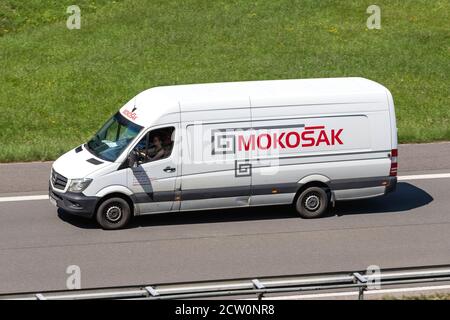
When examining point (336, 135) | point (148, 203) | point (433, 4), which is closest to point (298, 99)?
point (336, 135)

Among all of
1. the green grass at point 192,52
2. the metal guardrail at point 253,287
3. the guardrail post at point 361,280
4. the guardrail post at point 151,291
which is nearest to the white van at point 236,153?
the metal guardrail at point 253,287

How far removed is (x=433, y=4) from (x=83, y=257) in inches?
892

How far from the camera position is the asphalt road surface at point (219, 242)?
1398cm

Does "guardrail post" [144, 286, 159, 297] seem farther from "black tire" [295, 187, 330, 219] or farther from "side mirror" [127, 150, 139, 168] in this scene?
"black tire" [295, 187, 330, 219]

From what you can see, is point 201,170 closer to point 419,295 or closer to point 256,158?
point 256,158

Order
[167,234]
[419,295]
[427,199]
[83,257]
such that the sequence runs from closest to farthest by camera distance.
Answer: [419,295] < [83,257] < [167,234] < [427,199]

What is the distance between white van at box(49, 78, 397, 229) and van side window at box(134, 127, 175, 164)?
0.7 inches

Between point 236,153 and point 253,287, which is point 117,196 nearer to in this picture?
point 236,153

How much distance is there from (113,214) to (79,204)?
0.60m

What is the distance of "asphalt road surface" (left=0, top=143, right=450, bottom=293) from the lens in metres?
14.0

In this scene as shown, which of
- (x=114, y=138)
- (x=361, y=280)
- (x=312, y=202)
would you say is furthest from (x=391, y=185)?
(x=361, y=280)

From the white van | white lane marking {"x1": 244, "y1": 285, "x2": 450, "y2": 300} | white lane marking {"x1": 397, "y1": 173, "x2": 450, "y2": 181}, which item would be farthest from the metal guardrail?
white lane marking {"x1": 397, "y1": 173, "x2": 450, "y2": 181}
